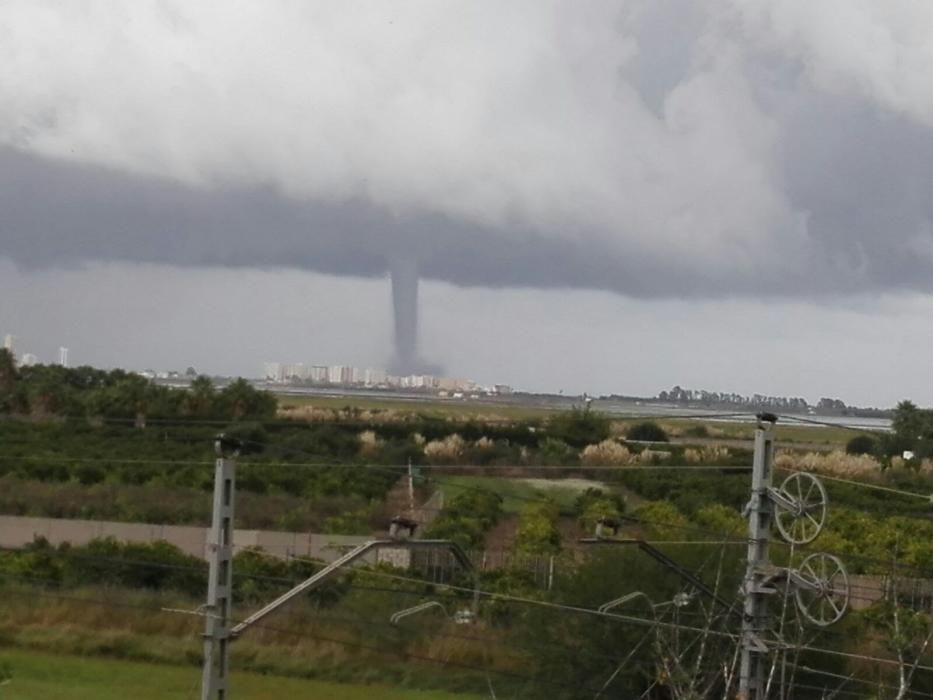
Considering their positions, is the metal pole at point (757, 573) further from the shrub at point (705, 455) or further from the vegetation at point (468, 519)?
the shrub at point (705, 455)

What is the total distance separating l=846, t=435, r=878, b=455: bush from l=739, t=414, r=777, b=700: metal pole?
166 feet

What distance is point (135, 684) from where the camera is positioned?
Answer: 2467 cm

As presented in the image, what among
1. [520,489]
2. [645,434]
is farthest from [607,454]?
[645,434]

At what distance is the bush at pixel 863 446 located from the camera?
64.4m

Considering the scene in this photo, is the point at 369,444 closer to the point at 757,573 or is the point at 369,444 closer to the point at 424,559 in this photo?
the point at 424,559

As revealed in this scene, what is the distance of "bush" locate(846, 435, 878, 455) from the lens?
211ft

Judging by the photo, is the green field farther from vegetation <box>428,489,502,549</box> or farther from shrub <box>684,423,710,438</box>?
shrub <box>684,423,710,438</box>

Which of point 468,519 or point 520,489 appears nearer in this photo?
point 468,519

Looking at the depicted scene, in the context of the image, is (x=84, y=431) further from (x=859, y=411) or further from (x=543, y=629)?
(x=859, y=411)

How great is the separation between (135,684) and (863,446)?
158ft

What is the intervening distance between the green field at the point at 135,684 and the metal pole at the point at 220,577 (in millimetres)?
8734

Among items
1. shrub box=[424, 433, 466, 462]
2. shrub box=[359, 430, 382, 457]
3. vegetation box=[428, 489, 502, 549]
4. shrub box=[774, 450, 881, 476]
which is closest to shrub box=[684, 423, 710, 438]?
shrub box=[774, 450, 881, 476]

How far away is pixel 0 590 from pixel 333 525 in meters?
9.82

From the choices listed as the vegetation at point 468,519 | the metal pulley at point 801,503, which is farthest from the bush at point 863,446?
the metal pulley at point 801,503
